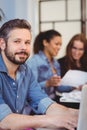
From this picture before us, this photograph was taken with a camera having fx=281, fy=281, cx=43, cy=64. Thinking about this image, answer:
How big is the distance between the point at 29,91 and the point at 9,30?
0.81ft

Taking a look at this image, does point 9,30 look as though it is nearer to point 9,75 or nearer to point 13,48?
point 13,48

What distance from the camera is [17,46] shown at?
1075 millimetres

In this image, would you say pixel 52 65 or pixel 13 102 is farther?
pixel 52 65

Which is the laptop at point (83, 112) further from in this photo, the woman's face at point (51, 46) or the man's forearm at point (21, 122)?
the woman's face at point (51, 46)

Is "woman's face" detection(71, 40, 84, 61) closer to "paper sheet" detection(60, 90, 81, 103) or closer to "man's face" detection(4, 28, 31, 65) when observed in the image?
"paper sheet" detection(60, 90, 81, 103)

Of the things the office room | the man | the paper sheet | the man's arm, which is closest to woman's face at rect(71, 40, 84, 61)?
the office room

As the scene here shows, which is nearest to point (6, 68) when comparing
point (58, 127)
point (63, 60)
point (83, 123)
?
point (58, 127)

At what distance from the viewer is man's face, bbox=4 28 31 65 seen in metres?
1.07

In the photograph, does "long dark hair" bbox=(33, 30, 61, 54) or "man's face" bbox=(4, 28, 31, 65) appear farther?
"long dark hair" bbox=(33, 30, 61, 54)

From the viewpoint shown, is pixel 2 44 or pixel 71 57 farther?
pixel 71 57

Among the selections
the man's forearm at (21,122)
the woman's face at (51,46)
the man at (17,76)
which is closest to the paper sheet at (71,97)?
the woman's face at (51,46)

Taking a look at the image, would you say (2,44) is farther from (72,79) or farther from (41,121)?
(72,79)

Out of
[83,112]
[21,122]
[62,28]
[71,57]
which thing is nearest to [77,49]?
[71,57]

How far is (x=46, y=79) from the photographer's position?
6.16ft
